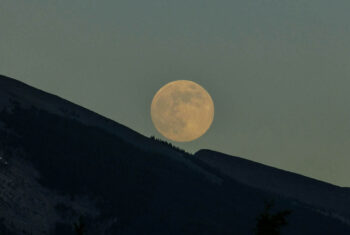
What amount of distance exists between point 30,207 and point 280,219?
157827mm

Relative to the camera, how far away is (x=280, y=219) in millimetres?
46625

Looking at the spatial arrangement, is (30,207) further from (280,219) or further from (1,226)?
(280,219)

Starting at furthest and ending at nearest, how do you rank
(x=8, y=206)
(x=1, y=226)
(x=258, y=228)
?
(x=8, y=206) → (x=1, y=226) → (x=258, y=228)

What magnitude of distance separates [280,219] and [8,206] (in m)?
152

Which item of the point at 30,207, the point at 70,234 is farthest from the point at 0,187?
the point at 70,234

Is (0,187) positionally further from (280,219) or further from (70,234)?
(280,219)

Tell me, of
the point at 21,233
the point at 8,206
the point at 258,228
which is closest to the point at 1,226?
the point at 21,233

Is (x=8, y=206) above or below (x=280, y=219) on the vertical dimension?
above

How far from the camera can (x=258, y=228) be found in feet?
153

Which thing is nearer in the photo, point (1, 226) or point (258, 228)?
point (258, 228)

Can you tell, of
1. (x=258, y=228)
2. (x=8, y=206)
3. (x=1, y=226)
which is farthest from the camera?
(x=8, y=206)

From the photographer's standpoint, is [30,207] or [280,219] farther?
[30,207]

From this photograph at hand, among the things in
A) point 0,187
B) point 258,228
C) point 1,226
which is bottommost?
point 258,228

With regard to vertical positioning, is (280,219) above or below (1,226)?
below
